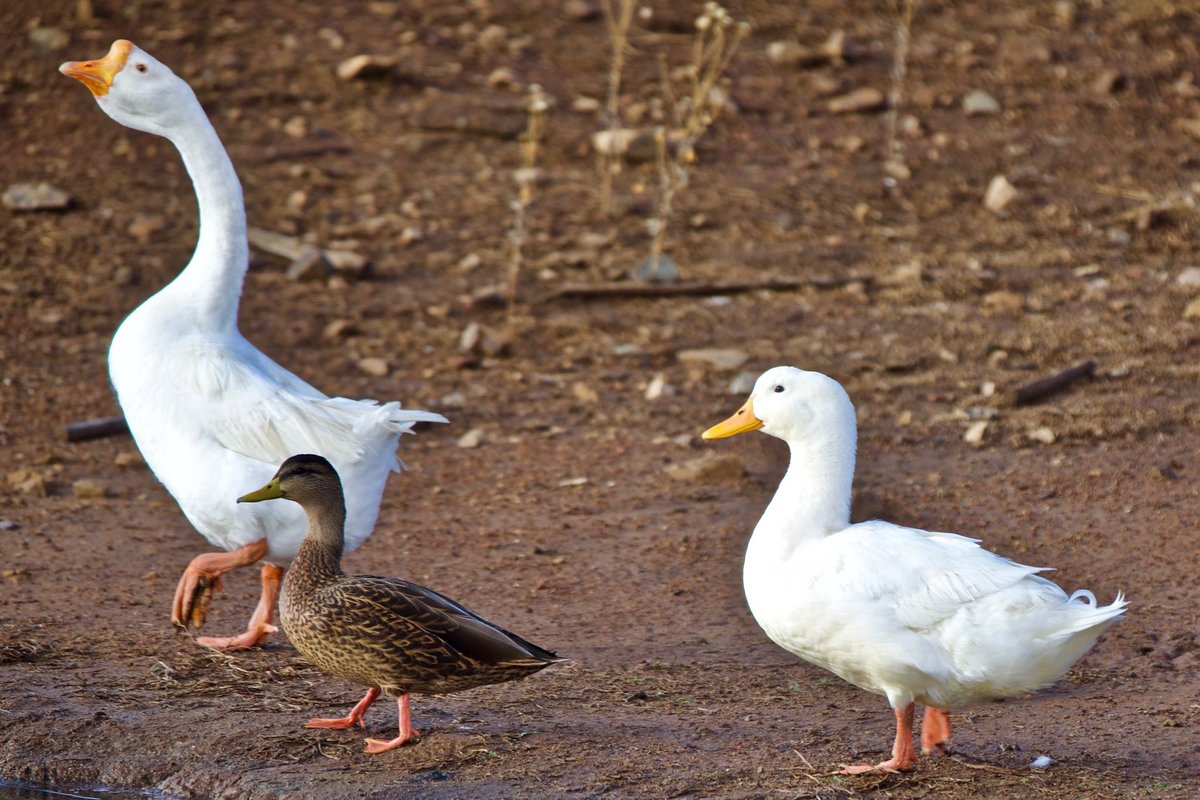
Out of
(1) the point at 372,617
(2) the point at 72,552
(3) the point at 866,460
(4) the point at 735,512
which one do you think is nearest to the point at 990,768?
(1) the point at 372,617

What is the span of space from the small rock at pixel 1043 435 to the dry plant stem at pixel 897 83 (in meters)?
4.40

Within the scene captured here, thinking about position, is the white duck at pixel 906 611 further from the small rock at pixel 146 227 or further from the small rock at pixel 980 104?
the small rock at pixel 980 104

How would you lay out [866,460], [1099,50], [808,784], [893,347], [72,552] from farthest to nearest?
Result: [1099,50], [893,347], [866,460], [72,552], [808,784]

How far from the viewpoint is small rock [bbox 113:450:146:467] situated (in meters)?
8.97

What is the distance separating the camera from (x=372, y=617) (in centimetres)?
533

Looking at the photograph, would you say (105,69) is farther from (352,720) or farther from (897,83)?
(897,83)

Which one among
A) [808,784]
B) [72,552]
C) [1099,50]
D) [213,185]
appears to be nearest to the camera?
[808,784]

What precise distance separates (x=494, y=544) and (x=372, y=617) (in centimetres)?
265

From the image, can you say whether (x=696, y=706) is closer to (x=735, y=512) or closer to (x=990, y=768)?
(x=990, y=768)

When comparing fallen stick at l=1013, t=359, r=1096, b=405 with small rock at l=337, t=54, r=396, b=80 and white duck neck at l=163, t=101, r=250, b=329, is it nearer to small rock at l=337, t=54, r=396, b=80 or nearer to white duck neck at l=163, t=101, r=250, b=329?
white duck neck at l=163, t=101, r=250, b=329

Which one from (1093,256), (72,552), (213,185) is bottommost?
(72,552)

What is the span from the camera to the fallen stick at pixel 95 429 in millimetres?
9219

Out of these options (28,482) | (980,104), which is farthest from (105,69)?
(980,104)

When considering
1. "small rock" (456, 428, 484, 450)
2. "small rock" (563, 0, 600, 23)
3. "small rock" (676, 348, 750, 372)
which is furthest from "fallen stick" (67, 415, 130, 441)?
"small rock" (563, 0, 600, 23)
